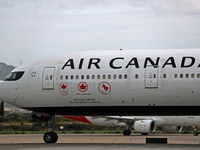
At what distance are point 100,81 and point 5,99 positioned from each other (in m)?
5.63

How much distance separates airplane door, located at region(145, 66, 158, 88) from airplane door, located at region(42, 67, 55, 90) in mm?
5051

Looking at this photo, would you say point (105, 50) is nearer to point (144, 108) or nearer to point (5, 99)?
point (144, 108)

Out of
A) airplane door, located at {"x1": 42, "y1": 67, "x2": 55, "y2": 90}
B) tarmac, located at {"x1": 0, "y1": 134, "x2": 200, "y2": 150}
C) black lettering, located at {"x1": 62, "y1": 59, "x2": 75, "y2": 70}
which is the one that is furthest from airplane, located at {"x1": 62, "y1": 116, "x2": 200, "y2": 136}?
airplane door, located at {"x1": 42, "y1": 67, "x2": 55, "y2": 90}

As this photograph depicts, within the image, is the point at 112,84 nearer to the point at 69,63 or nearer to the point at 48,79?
the point at 69,63

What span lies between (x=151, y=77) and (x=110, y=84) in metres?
2.11

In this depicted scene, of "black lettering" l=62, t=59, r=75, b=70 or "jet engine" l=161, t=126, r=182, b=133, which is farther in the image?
"jet engine" l=161, t=126, r=182, b=133

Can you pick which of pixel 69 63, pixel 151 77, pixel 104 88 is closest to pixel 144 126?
pixel 69 63

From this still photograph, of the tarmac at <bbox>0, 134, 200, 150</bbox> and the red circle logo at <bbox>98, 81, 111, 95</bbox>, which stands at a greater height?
the red circle logo at <bbox>98, 81, 111, 95</bbox>

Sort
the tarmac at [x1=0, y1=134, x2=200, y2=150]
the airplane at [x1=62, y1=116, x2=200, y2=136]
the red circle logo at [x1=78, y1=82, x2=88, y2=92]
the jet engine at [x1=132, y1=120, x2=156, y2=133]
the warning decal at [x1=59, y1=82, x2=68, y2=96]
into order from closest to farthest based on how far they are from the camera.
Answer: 1. the tarmac at [x1=0, y1=134, x2=200, y2=150]
2. the red circle logo at [x1=78, y1=82, x2=88, y2=92]
3. the warning decal at [x1=59, y1=82, x2=68, y2=96]
4. the jet engine at [x1=132, y1=120, x2=156, y2=133]
5. the airplane at [x1=62, y1=116, x2=200, y2=136]

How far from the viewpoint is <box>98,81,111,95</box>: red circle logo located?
934 inches

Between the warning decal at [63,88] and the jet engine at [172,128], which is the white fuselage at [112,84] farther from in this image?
the jet engine at [172,128]

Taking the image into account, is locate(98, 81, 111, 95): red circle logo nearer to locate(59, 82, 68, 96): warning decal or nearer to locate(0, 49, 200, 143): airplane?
locate(0, 49, 200, 143): airplane

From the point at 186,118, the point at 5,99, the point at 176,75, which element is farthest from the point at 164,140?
the point at 186,118

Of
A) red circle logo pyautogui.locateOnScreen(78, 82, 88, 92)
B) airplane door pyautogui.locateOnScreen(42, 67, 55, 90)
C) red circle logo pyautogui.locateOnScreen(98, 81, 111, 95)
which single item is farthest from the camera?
airplane door pyautogui.locateOnScreen(42, 67, 55, 90)
